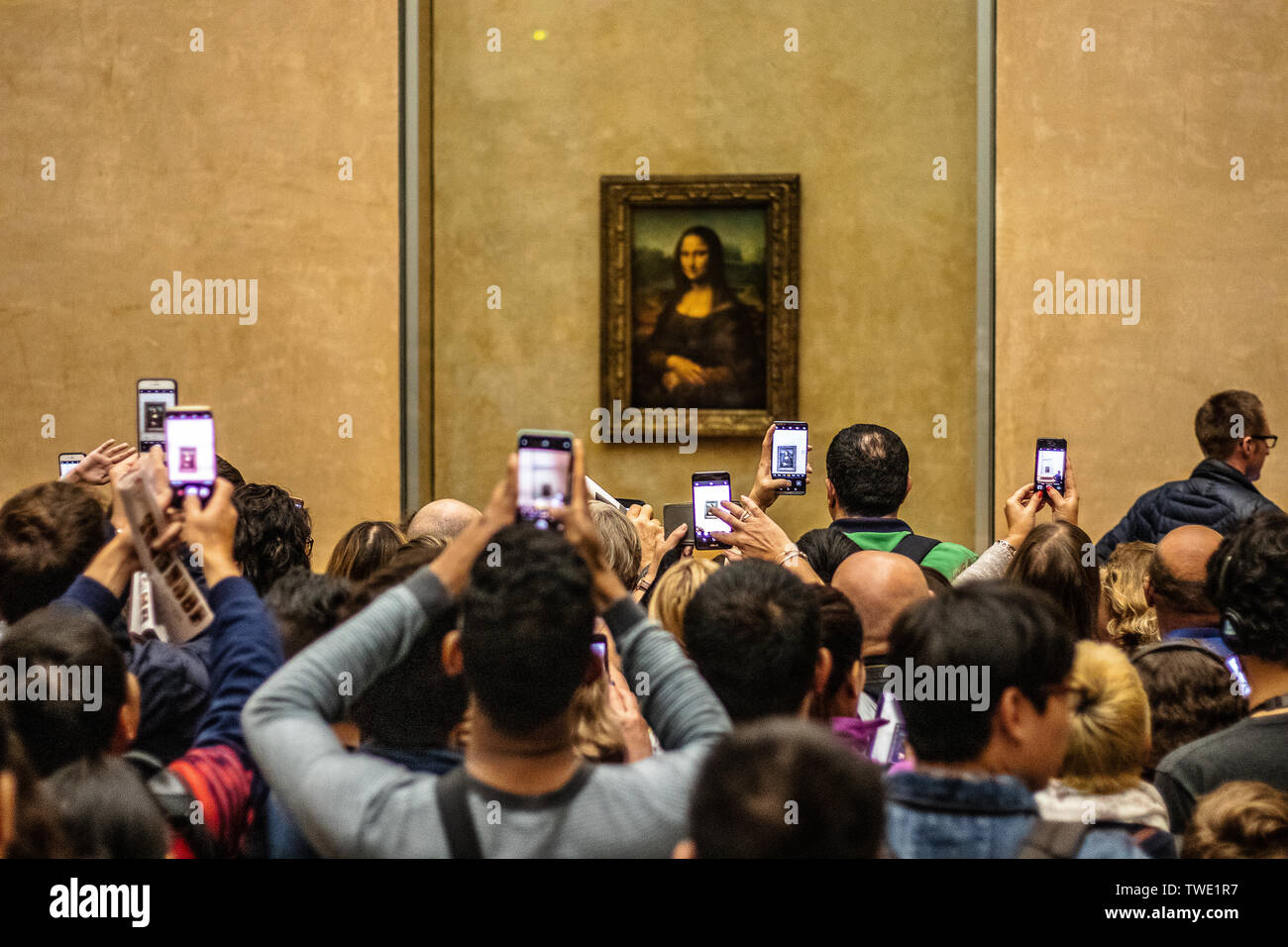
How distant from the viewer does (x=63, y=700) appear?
6.58 ft

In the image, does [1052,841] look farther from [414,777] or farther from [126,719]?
[126,719]

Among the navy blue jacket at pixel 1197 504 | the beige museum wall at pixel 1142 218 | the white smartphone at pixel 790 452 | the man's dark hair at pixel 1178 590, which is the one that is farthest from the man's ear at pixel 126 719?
the beige museum wall at pixel 1142 218

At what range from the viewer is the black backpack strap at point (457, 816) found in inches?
69.6

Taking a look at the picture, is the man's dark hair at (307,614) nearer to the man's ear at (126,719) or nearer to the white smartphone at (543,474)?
the man's ear at (126,719)

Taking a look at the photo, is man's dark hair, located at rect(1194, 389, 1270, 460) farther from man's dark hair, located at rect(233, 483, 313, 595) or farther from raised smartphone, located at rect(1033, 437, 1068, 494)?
man's dark hair, located at rect(233, 483, 313, 595)

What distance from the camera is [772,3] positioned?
921cm

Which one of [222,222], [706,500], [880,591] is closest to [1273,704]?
[880,591]

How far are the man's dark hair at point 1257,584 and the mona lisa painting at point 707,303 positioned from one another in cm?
617

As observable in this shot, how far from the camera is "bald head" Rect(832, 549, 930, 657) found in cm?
339

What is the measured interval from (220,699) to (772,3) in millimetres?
8072

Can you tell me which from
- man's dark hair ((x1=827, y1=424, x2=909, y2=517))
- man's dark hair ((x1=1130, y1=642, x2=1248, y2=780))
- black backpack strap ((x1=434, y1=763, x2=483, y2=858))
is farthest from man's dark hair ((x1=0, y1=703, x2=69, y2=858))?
man's dark hair ((x1=827, y1=424, x2=909, y2=517))

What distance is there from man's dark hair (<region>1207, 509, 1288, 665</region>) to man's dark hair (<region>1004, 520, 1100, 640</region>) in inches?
26.5

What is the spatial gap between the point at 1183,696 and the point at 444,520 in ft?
9.35
